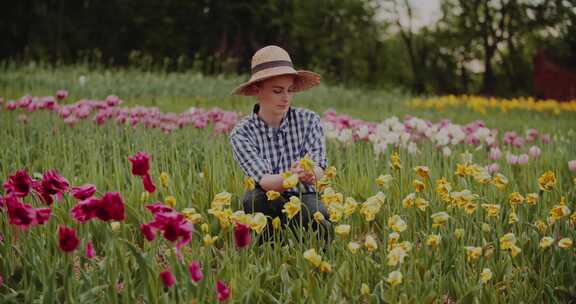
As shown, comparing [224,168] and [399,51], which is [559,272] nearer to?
[224,168]

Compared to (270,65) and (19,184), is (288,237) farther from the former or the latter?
(19,184)

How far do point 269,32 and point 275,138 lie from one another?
13.8 m

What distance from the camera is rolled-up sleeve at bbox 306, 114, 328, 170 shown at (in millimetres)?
2783

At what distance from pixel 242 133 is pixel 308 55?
13980 mm

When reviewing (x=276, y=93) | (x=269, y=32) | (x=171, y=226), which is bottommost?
(x=171, y=226)

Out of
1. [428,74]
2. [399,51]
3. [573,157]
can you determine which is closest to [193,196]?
Result: [573,157]

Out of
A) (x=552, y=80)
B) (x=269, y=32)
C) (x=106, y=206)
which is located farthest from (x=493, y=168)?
(x=269, y=32)

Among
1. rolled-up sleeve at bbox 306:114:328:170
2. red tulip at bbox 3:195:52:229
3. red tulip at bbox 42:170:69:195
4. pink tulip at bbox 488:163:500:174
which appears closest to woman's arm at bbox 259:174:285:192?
rolled-up sleeve at bbox 306:114:328:170

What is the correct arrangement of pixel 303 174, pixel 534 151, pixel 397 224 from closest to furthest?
pixel 397 224
pixel 303 174
pixel 534 151

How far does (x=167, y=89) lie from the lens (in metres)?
9.16

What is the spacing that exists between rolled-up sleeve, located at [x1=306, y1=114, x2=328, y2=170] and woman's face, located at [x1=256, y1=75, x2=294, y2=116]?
0.61 feet

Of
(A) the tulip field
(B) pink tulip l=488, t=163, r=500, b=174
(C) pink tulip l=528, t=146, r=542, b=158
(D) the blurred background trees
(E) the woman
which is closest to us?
(A) the tulip field

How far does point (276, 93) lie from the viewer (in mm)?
2699

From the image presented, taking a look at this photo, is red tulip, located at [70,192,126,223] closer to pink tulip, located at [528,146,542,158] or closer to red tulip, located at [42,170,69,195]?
red tulip, located at [42,170,69,195]
